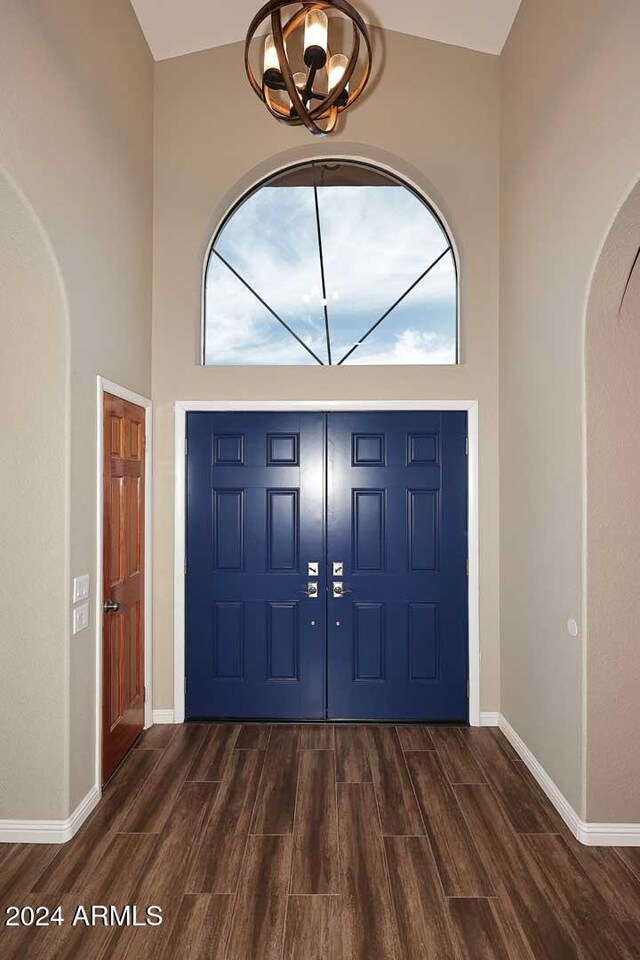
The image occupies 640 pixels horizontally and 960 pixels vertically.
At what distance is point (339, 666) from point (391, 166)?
3.40 meters

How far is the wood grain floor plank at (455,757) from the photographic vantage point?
3.24m

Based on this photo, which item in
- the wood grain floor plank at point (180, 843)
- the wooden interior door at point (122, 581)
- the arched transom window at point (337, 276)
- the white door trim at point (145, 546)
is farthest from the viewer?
Answer: the arched transom window at point (337, 276)

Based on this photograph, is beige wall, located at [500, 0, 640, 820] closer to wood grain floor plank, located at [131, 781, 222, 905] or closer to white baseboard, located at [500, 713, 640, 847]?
white baseboard, located at [500, 713, 640, 847]

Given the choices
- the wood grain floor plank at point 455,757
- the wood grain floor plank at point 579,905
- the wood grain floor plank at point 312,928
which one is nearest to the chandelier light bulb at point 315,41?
the wood grain floor plank at point 312,928

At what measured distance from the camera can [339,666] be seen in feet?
13.2

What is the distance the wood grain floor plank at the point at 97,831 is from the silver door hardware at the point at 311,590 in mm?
1297

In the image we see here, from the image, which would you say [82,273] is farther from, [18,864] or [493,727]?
[493,727]

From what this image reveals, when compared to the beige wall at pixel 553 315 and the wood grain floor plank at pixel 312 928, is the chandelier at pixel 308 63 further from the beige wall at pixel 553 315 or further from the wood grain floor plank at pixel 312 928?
the wood grain floor plank at pixel 312 928

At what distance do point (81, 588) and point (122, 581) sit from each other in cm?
60

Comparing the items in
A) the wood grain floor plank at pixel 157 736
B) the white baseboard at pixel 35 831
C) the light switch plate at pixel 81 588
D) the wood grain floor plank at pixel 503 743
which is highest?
the light switch plate at pixel 81 588

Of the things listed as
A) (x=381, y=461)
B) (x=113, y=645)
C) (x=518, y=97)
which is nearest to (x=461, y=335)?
(x=381, y=461)

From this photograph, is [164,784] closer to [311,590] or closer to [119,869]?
[119,869]

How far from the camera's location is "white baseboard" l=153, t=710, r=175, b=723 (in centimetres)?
397

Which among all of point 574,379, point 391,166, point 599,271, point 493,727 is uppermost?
point 391,166
